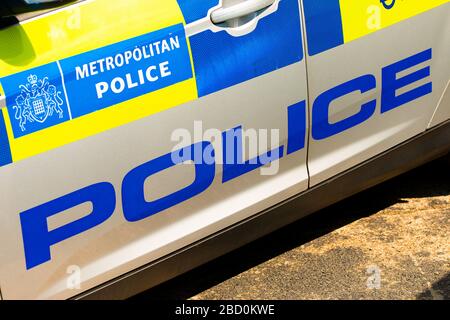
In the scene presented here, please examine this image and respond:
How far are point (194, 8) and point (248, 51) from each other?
0.23 m

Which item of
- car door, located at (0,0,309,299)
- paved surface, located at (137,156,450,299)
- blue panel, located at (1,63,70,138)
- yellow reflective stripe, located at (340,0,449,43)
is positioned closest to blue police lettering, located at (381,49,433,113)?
yellow reflective stripe, located at (340,0,449,43)

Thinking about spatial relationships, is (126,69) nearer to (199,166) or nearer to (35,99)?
(35,99)

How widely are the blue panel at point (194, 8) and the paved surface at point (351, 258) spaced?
1.11 m

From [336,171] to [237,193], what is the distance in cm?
45

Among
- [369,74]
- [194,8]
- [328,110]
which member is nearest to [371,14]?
[369,74]

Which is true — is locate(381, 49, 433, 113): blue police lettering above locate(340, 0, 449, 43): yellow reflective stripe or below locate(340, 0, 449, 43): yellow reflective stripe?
below

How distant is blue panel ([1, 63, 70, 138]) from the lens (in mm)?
2422

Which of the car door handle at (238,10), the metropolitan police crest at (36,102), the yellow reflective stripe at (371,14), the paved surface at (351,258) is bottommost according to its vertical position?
the paved surface at (351,258)

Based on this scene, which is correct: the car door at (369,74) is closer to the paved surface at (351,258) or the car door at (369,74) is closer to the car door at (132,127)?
the car door at (132,127)

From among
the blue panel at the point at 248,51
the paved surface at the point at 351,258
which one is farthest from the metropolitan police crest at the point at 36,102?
the paved surface at the point at 351,258

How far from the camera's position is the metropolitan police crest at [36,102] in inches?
95.7

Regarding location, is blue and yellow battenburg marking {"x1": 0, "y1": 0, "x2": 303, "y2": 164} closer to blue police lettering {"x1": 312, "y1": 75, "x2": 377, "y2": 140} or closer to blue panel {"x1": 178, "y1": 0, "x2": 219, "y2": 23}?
blue panel {"x1": 178, "y1": 0, "x2": 219, "y2": 23}

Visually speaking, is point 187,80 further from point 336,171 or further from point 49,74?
point 336,171

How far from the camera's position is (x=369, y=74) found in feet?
9.93
